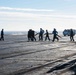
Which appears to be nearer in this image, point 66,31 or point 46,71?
point 46,71

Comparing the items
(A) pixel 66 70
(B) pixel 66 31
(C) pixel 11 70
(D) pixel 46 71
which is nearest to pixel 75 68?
(A) pixel 66 70

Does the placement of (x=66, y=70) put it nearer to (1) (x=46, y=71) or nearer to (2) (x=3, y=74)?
(1) (x=46, y=71)

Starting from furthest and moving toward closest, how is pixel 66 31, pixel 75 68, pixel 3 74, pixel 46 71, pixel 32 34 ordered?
pixel 66 31 < pixel 32 34 < pixel 75 68 < pixel 46 71 < pixel 3 74

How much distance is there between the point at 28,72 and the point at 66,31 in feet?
287

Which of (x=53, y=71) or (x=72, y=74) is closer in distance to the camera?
(x=72, y=74)

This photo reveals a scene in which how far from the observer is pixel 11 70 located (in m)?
13.6

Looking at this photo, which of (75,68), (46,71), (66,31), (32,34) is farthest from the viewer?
(66,31)

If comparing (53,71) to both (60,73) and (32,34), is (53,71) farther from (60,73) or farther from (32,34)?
(32,34)

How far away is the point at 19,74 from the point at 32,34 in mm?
34957

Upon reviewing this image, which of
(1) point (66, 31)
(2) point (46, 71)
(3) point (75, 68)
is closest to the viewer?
(2) point (46, 71)

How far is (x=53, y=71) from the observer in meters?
13.3

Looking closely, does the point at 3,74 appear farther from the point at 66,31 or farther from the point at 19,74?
the point at 66,31

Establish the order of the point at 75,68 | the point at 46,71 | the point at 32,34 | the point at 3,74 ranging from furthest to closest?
the point at 32,34 < the point at 75,68 < the point at 46,71 < the point at 3,74

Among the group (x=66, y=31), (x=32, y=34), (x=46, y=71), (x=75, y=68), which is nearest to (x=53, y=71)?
(x=46, y=71)
